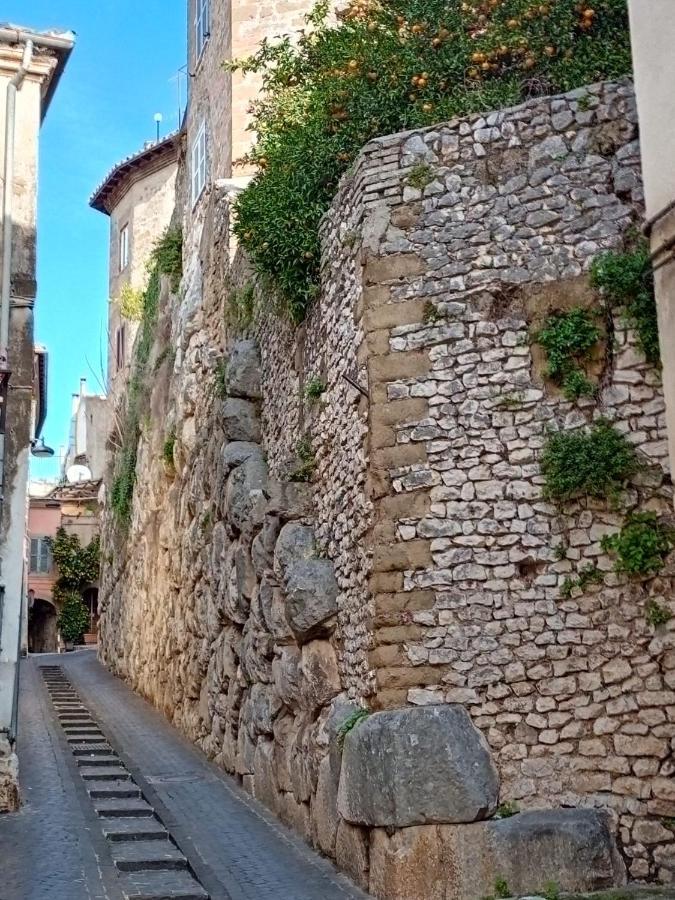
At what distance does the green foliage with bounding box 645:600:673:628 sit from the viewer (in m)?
8.12

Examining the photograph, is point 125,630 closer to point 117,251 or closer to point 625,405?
point 117,251

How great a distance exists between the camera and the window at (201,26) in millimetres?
18625

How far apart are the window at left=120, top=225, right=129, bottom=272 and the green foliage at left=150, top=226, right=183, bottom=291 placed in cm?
1124

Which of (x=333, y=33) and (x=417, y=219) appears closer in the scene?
(x=417, y=219)

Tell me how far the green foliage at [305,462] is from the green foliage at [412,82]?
4.98 feet

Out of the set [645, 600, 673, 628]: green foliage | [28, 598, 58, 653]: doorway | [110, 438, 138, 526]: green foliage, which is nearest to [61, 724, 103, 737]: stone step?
[110, 438, 138, 526]: green foliage

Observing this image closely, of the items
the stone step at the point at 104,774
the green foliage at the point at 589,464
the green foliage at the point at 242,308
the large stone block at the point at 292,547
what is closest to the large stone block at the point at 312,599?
the large stone block at the point at 292,547

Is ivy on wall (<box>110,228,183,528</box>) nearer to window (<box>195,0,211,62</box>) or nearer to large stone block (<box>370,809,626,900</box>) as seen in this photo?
window (<box>195,0,211,62</box>)

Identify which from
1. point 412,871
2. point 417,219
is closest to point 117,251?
point 417,219

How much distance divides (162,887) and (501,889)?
273 centimetres

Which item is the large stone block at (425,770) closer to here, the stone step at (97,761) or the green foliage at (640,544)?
the green foliage at (640,544)

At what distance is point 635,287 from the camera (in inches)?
344

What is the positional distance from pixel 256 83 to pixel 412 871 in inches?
482

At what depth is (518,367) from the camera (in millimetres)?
9031
